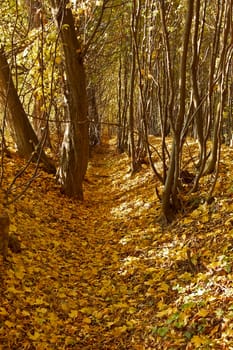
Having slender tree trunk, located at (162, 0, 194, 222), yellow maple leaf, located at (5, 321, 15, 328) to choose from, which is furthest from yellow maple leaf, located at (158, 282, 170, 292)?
slender tree trunk, located at (162, 0, 194, 222)

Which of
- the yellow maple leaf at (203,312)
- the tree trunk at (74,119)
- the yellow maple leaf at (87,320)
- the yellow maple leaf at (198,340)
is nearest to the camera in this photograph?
the yellow maple leaf at (198,340)

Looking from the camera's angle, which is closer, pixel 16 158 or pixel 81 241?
pixel 81 241

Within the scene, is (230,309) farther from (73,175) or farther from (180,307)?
(73,175)

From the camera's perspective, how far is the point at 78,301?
447 cm

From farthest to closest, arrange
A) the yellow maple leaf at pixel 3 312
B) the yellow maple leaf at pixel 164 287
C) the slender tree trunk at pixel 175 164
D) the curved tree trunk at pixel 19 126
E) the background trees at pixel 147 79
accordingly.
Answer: the curved tree trunk at pixel 19 126 < the slender tree trunk at pixel 175 164 < the background trees at pixel 147 79 < the yellow maple leaf at pixel 164 287 < the yellow maple leaf at pixel 3 312

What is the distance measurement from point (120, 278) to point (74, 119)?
156 inches

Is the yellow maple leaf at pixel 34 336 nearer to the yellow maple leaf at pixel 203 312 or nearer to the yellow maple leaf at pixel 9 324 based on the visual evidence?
the yellow maple leaf at pixel 9 324

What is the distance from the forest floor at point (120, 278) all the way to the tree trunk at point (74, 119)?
0.97 metres

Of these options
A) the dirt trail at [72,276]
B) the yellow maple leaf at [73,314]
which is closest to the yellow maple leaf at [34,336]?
the dirt trail at [72,276]

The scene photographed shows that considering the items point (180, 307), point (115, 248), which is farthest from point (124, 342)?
point (115, 248)

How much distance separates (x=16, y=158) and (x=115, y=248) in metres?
4.06

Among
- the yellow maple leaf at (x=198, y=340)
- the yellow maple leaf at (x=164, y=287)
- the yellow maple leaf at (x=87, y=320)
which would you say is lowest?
the yellow maple leaf at (x=87, y=320)

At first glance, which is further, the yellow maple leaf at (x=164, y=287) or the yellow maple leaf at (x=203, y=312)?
the yellow maple leaf at (x=164, y=287)

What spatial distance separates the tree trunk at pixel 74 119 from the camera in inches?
297
